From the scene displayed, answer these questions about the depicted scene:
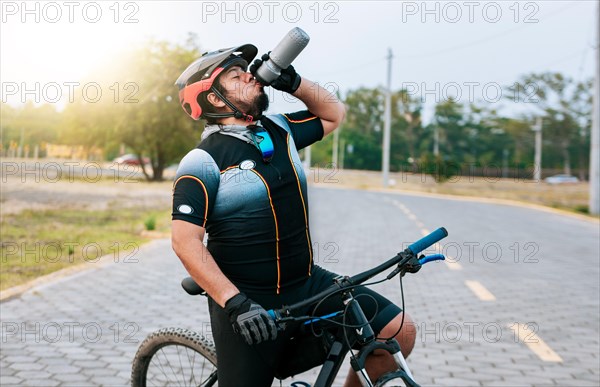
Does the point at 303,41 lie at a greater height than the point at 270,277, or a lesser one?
greater

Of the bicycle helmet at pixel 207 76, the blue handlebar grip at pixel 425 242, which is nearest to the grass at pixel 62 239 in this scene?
the bicycle helmet at pixel 207 76

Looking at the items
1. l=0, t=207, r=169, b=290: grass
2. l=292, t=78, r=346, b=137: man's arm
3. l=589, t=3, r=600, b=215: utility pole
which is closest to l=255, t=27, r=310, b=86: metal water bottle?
l=292, t=78, r=346, b=137: man's arm

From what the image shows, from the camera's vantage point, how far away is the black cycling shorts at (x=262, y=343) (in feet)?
9.90

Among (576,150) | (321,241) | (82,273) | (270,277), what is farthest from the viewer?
(576,150)

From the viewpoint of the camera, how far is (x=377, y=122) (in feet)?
337

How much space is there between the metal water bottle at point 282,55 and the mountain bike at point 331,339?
837mm

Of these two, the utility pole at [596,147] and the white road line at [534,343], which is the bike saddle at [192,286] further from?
the utility pole at [596,147]

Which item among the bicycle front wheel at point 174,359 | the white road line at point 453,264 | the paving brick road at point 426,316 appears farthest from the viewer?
the white road line at point 453,264

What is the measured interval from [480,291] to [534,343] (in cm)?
285

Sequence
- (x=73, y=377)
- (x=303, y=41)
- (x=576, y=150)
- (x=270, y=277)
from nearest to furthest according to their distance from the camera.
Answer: (x=303, y=41)
(x=270, y=277)
(x=73, y=377)
(x=576, y=150)

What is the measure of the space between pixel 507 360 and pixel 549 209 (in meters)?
29.6

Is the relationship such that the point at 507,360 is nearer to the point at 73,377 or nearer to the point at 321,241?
the point at 73,377

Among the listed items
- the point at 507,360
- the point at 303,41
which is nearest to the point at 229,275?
the point at 303,41

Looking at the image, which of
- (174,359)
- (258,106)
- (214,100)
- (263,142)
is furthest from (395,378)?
(174,359)
